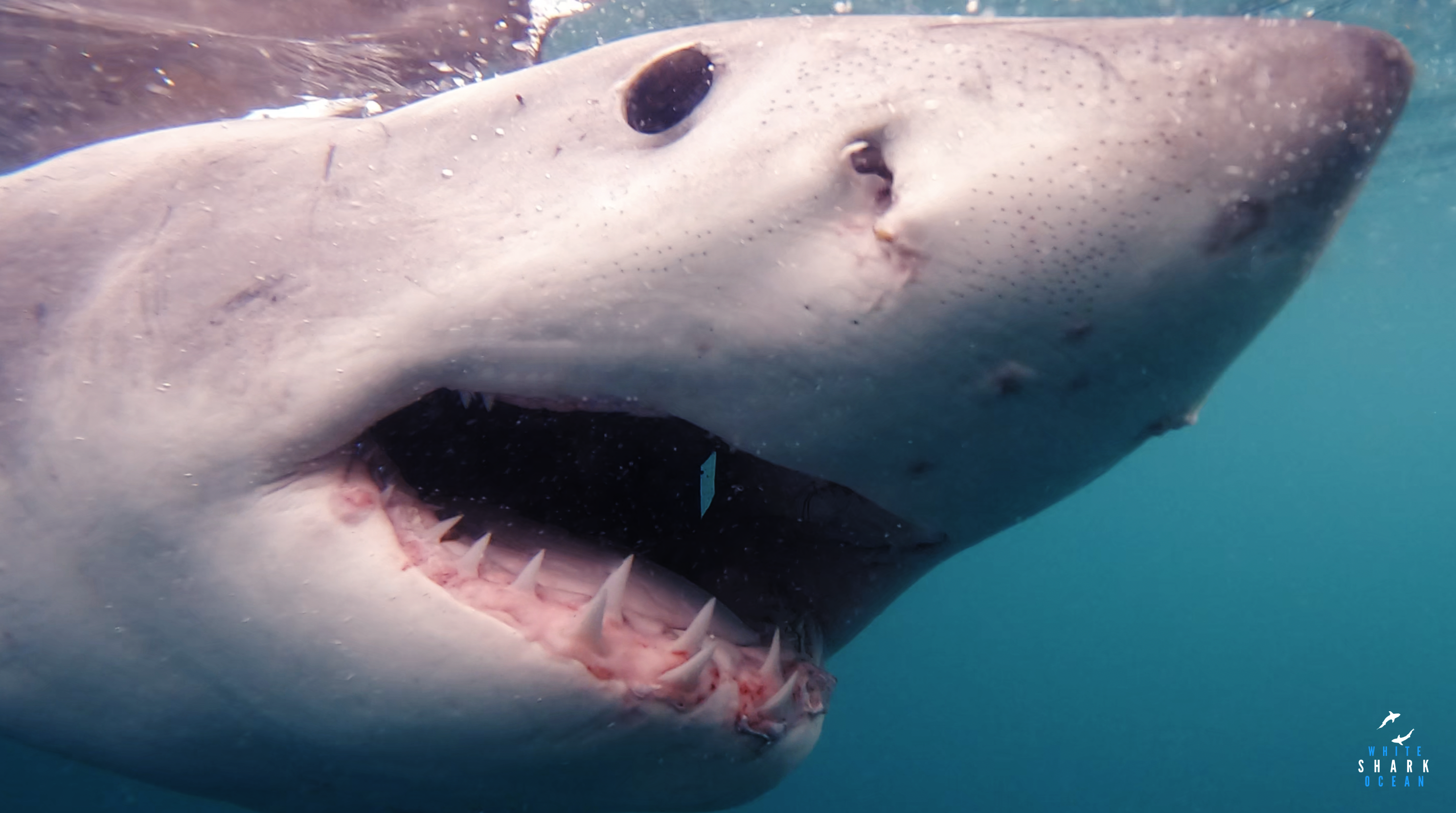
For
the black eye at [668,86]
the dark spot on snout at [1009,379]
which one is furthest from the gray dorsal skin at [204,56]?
the dark spot on snout at [1009,379]

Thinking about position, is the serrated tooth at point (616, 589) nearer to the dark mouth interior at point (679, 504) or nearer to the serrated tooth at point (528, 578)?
the serrated tooth at point (528, 578)

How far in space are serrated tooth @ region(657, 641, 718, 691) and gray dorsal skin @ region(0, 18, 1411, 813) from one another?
6 centimetres

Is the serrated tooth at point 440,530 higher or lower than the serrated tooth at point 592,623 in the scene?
higher

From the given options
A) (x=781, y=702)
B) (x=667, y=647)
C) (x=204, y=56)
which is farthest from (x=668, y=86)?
(x=204, y=56)

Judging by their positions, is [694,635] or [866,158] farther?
[694,635]

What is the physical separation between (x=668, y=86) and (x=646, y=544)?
1.18 metres

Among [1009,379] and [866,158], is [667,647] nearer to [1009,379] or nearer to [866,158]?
[1009,379]

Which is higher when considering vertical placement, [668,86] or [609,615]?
[668,86]

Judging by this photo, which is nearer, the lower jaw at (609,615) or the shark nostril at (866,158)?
the shark nostril at (866,158)

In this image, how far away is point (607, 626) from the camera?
1.56 meters

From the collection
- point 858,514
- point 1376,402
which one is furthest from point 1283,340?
point 1376,402

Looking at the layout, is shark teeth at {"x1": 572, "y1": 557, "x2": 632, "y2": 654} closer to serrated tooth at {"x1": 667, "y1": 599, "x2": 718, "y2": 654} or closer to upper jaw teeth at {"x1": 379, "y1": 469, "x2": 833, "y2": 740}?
upper jaw teeth at {"x1": 379, "y1": 469, "x2": 833, "y2": 740}

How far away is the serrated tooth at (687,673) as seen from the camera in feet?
4.99

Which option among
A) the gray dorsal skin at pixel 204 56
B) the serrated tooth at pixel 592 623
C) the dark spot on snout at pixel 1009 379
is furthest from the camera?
the gray dorsal skin at pixel 204 56
